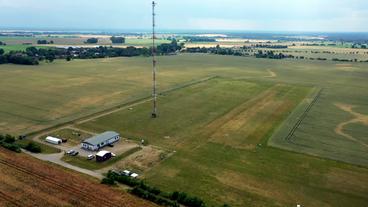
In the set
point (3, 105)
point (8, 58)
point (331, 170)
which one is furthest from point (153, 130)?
point (8, 58)

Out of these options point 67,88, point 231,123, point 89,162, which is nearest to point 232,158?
point 231,123

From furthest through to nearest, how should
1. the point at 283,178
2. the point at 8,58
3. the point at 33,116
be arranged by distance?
the point at 8,58, the point at 33,116, the point at 283,178

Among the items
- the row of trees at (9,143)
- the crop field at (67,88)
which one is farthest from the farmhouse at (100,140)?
the crop field at (67,88)

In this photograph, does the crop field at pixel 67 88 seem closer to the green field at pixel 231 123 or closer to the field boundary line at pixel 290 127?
the green field at pixel 231 123

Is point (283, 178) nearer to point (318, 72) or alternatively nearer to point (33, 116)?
point (33, 116)

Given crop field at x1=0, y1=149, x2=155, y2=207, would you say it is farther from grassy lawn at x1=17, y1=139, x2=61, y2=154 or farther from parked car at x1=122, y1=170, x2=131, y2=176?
grassy lawn at x1=17, y1=139, x2=61, y2=154

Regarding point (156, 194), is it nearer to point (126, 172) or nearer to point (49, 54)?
point (126, 172)
